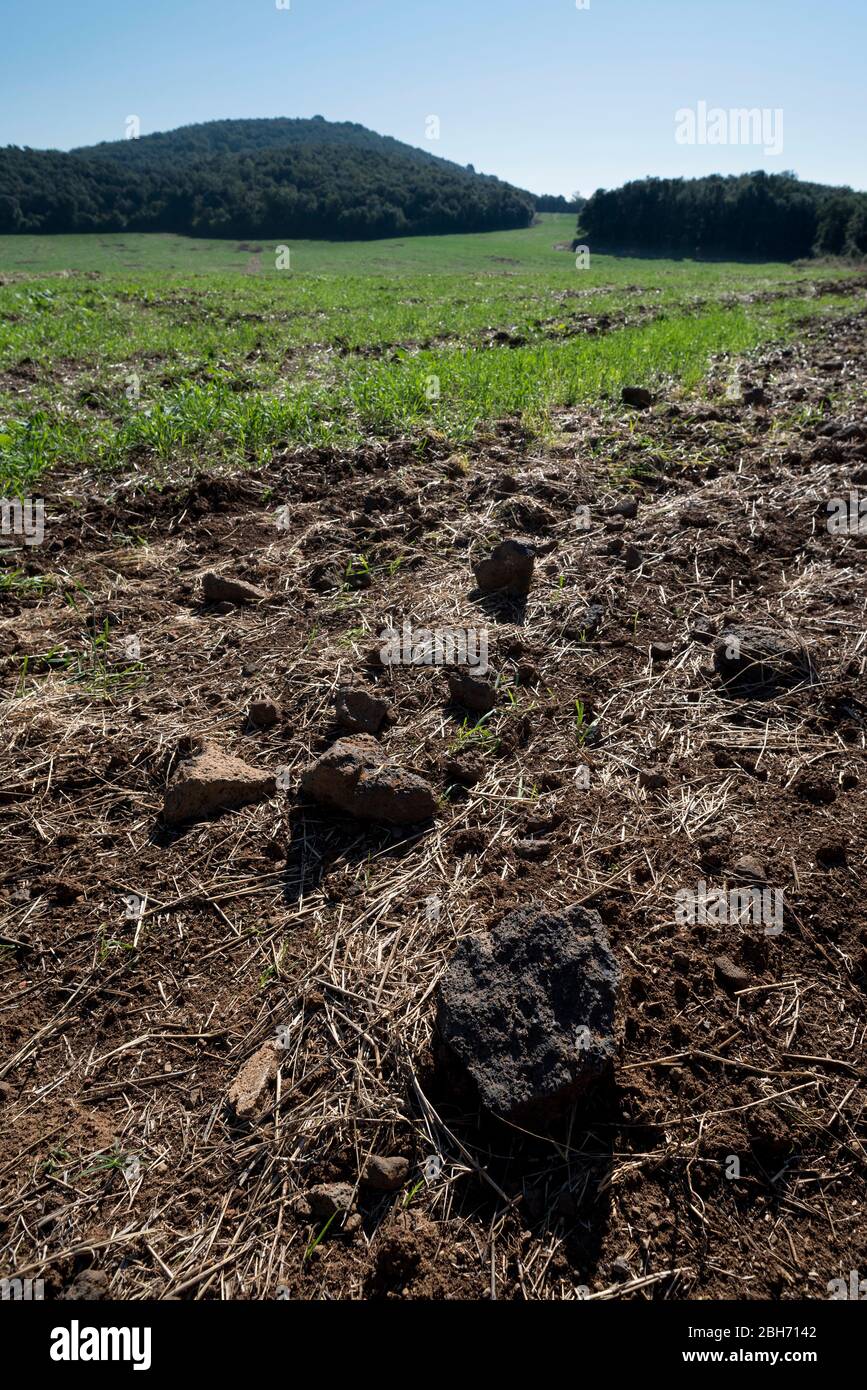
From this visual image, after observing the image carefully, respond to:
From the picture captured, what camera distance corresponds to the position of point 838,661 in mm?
2871

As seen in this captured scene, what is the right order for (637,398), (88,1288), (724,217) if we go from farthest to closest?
(724,217), (637,398), (88,1288)

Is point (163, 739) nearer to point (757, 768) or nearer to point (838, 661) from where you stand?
point (757, 768)

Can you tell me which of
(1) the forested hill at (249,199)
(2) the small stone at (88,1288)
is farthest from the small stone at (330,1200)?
(1) the forested hill at (249,199)

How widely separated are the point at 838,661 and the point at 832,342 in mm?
8862

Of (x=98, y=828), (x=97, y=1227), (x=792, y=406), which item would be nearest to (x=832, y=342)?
(x=792, y=406)

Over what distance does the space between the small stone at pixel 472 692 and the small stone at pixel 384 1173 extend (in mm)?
1535

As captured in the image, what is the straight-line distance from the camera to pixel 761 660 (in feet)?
9.29

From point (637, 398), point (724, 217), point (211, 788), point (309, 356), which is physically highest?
point (724, 217)

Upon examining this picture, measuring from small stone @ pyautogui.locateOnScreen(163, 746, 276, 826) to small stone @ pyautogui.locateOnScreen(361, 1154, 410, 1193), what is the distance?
117 cm

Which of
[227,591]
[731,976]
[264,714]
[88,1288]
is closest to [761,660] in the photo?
[731,976]

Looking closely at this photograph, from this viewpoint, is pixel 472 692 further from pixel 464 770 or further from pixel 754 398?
pixel 754 398

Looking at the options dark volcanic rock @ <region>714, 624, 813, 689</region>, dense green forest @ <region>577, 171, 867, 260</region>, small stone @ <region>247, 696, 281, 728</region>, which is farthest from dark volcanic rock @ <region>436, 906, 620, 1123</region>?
dense green forest @ <region>577, 171, 867, 260</region>

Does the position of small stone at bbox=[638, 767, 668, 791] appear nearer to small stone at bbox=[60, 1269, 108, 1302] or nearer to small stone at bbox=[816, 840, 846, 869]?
small stone at bbox=[816, 840, 846, 869]

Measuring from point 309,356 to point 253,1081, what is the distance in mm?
9178
